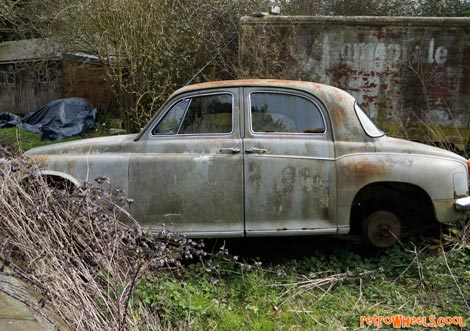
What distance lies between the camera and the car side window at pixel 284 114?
470cm

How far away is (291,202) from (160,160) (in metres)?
1.43

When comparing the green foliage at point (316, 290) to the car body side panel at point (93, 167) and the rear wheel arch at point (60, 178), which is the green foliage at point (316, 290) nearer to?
the car body side panel at point (93, 167)

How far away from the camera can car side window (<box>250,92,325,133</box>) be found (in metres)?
4.70

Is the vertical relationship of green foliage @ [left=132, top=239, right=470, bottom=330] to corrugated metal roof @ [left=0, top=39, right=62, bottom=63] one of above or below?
below

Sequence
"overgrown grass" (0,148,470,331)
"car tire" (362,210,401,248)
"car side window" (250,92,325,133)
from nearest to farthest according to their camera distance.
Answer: "overgrown grass" (0,148,470,331) → "car side window" (250,92,325,133) → "car tire" (362,210,401,248)

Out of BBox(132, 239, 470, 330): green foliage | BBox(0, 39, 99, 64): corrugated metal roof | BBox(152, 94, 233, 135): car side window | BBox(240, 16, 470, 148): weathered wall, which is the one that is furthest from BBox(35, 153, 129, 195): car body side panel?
BBox(0, 39, 99, 64): corrugated metal roof

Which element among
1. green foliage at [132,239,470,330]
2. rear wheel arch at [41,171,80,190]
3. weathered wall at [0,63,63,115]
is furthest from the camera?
weathered wall at [0,63,63,115]

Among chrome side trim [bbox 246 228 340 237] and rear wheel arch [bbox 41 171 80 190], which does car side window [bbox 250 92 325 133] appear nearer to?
chrome side trim [bbox 246 228 340 237]

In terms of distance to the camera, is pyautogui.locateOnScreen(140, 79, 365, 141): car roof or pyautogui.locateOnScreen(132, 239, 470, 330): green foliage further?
pyautogui.locateOnScreen(140, 79, 365, 141): car roof

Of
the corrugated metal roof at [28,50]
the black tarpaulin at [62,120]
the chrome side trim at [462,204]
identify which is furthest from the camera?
the corrugated metal roof at [28,50]

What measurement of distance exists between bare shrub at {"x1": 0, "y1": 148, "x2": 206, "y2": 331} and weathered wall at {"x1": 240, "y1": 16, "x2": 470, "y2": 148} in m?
6.11

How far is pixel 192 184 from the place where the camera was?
4.55 metres

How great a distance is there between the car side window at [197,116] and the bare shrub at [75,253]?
1075 mm

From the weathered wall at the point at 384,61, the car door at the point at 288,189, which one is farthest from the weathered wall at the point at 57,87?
the car door at the point at 288,189
